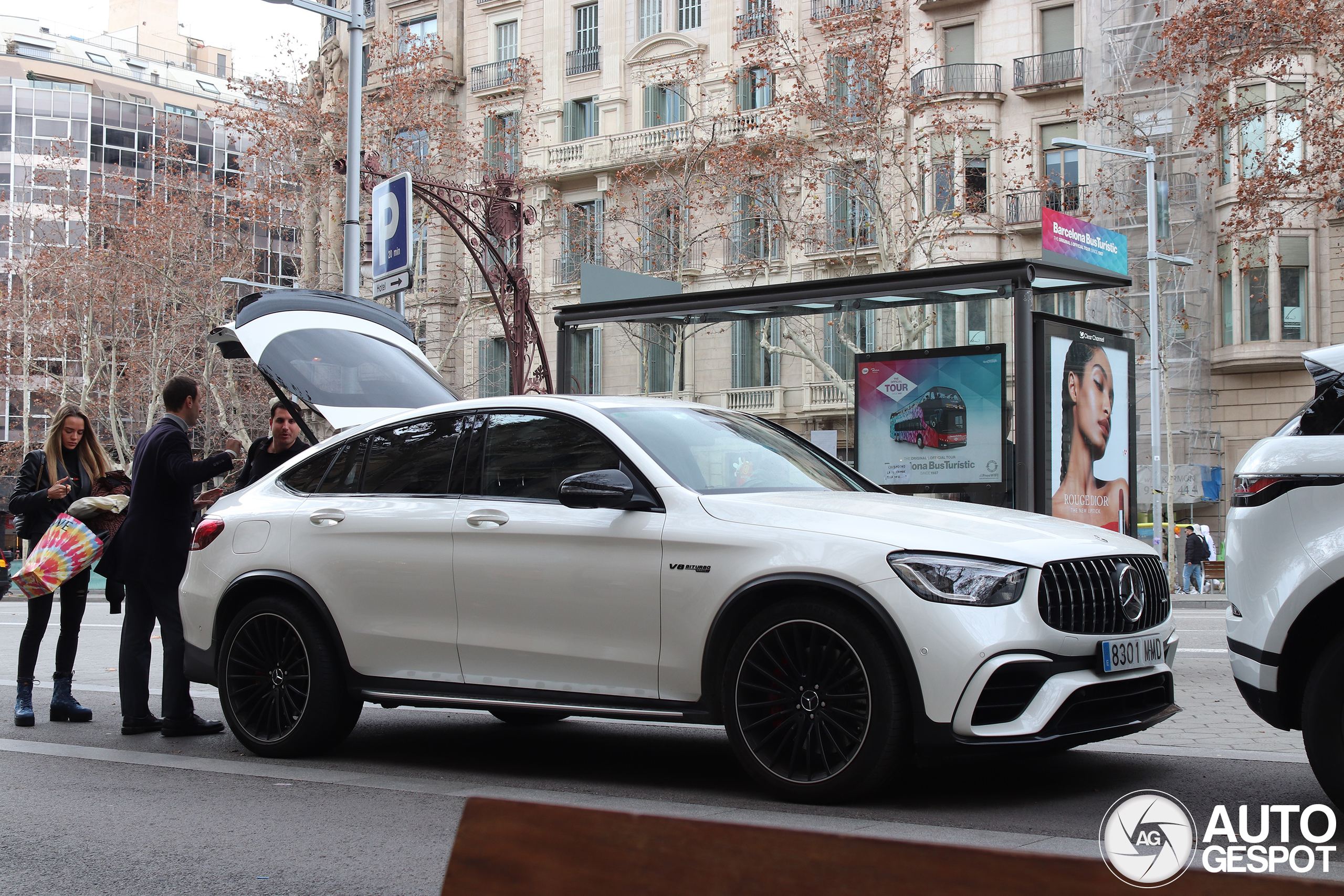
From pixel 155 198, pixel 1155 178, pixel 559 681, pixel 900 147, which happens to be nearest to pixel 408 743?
pixel 559 681

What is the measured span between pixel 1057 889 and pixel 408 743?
6667 mm

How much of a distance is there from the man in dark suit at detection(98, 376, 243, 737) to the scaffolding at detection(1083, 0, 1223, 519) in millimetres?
29356

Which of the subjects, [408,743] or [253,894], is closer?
[253,894]

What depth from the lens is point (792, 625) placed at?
5320mm

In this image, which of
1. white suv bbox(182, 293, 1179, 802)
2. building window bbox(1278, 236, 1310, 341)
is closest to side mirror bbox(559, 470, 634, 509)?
white suv bbox(182, 293, 1179, 802)

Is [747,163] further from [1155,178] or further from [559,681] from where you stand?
[559,681]

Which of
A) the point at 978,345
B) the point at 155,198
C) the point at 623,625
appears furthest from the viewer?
the point at 155,198

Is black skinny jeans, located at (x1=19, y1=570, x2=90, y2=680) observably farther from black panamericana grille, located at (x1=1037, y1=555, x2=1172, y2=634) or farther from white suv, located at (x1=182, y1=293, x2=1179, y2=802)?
black panamericana grille, located at (x1=1037, y1=555, x2=1172, y2=634)

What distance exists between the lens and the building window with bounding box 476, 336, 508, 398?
43312 millimetres

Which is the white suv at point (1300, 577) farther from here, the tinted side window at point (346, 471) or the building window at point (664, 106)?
the building window at point (664, 106)

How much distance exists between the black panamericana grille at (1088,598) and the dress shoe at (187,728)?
16.1 ft

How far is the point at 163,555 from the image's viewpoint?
7.72 metres

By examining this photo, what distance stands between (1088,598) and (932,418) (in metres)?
6.08

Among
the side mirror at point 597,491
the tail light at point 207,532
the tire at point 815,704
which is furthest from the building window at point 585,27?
the tire at point 815,704
